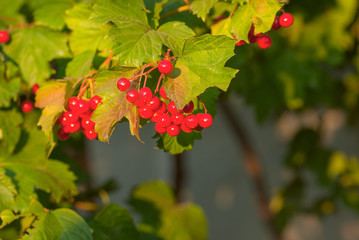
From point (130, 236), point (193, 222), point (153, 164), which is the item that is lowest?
point (153, 164)

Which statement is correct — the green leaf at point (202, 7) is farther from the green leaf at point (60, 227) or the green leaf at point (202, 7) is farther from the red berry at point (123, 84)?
the green leaf at point (60, 227)

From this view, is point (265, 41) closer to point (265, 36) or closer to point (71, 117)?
point (265, 36)

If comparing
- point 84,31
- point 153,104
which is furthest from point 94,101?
point 84,31

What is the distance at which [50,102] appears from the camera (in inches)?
33.8

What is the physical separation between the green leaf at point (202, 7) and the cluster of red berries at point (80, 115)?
0.25 meters

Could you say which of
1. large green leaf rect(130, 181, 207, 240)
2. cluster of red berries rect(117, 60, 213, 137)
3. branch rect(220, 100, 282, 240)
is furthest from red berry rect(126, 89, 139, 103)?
branch rect(220, 100, 282, 240)

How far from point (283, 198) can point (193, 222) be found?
28.7 inches

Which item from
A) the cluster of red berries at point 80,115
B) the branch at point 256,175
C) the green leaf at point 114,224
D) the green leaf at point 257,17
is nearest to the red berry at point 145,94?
the cluster of red berries at point 80,115

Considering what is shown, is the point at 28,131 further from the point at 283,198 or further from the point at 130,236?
the point at 283,198

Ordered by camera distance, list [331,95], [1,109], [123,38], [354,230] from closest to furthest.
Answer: [123,38] → [1,109] → [331,95] → [354,230]

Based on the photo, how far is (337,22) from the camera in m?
1.75

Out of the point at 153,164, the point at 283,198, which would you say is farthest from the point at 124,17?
the point at 153,164

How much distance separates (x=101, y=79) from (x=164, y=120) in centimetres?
14

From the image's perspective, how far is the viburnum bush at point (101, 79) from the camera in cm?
75
